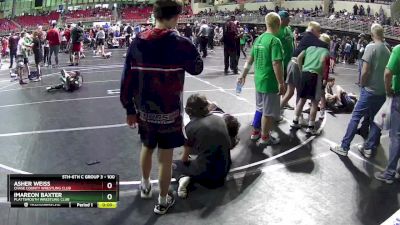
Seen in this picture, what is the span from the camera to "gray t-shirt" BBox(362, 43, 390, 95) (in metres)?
5.28

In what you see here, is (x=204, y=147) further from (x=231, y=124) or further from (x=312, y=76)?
(x=312, y=76)

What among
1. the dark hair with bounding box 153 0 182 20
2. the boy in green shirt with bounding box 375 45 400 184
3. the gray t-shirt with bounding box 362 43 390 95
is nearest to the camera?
the dark hair with bounding box 153 0 182 20

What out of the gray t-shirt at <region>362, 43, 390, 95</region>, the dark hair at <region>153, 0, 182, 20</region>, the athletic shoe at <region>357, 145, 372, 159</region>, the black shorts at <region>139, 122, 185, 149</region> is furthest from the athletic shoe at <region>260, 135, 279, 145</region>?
the dark hair at <region>153, 0, 182, 20</region>

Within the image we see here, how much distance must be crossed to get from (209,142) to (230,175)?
0.70 meters

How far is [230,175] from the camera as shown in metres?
4.99

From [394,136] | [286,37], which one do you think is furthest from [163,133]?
[286,37]

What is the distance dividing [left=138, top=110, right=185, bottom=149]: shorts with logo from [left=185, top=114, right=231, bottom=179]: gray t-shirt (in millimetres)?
588

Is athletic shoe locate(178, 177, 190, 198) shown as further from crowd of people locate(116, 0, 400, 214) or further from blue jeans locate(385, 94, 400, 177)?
blue jeans locate(385, 94, 400, 177)

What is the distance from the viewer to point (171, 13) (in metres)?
A: 3.70

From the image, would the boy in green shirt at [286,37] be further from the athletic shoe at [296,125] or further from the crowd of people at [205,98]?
the athletic shoe at [296,125]

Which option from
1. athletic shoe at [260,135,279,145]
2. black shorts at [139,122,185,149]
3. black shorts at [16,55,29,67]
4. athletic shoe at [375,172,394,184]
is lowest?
athletic shoe at [375,172,394,184]

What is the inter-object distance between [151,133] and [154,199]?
816mm

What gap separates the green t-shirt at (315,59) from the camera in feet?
21.4

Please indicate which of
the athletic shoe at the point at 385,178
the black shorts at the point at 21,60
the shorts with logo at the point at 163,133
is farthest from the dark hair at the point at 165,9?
the black shorts at the point at 21,60
